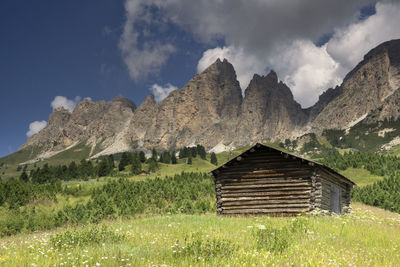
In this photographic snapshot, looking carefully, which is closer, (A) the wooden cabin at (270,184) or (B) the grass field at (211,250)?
(B) the grass field at (211,250)

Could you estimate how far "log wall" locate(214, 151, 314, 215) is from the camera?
727 inches

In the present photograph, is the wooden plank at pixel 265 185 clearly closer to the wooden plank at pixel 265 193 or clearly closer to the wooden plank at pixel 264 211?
the wooden plank at pixel 265 193

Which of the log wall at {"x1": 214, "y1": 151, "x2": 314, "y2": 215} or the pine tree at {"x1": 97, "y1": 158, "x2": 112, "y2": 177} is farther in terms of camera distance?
the pine tree at {"x1": 97, "y1": 158, "x2": 112, "y2": 177}

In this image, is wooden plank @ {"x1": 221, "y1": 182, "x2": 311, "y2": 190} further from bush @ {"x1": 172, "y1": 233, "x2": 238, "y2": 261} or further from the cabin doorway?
bush @ {"x1": 172, "y1": 233, "x2": 238, "y2": 261}

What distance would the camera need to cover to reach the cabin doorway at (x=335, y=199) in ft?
74.0

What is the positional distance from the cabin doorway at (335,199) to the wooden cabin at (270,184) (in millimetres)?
1365

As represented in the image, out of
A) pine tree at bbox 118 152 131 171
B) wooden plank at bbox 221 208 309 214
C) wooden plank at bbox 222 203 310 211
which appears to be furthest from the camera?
pine tree at bbox 118 152 131 171

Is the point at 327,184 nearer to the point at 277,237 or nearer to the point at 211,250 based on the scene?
the point at 277,237

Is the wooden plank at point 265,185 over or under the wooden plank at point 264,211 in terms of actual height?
over

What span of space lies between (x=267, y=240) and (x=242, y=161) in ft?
44.4

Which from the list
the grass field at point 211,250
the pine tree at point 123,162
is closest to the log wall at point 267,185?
the grass field at point 211,250

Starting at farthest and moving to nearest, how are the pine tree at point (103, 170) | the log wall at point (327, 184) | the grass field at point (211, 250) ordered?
the pine tree at point (103, 170), the log wall at point (327, 184), the grass field at point (211, 250)

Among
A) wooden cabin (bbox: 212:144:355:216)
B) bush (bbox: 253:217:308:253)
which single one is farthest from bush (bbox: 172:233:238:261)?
wooden cabin (bbox: 212:144:355:216)

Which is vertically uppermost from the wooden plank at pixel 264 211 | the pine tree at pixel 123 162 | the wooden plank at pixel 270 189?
the pine tree at pixel 123 162
